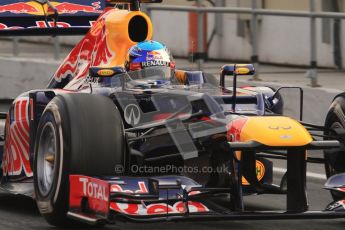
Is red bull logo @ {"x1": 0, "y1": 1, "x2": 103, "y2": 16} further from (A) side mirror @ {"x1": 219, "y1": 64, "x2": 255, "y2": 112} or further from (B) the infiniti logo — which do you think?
(A) side mirror @ {"x1": 219, "y1": 64, "x2": 255, "y2": 112}

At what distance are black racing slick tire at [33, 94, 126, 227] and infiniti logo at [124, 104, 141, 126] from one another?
439mm

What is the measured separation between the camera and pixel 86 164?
8.42 metres

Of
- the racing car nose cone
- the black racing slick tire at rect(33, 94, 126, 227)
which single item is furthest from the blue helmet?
the racing car nose cone

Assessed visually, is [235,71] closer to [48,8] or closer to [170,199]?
[170,199]

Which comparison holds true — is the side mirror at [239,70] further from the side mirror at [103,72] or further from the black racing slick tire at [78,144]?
the black racing slick tire at [78,144]

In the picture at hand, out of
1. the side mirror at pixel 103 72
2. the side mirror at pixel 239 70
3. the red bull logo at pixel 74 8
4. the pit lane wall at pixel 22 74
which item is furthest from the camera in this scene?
the pit lane wall at pixel 22 74

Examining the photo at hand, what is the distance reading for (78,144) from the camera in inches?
332

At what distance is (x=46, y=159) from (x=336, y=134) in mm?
2091

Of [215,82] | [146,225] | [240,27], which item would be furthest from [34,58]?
[146,225]

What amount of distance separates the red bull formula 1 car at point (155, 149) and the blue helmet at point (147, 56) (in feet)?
0.34

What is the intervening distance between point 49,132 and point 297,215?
1996 millimetres

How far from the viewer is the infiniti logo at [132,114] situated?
30.0 ft

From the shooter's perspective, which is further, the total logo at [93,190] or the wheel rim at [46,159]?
the wheel rim at [46,159]

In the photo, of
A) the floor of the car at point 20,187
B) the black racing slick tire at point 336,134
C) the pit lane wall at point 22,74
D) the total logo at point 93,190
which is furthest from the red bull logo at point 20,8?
the pit lane wall at point 22,74
